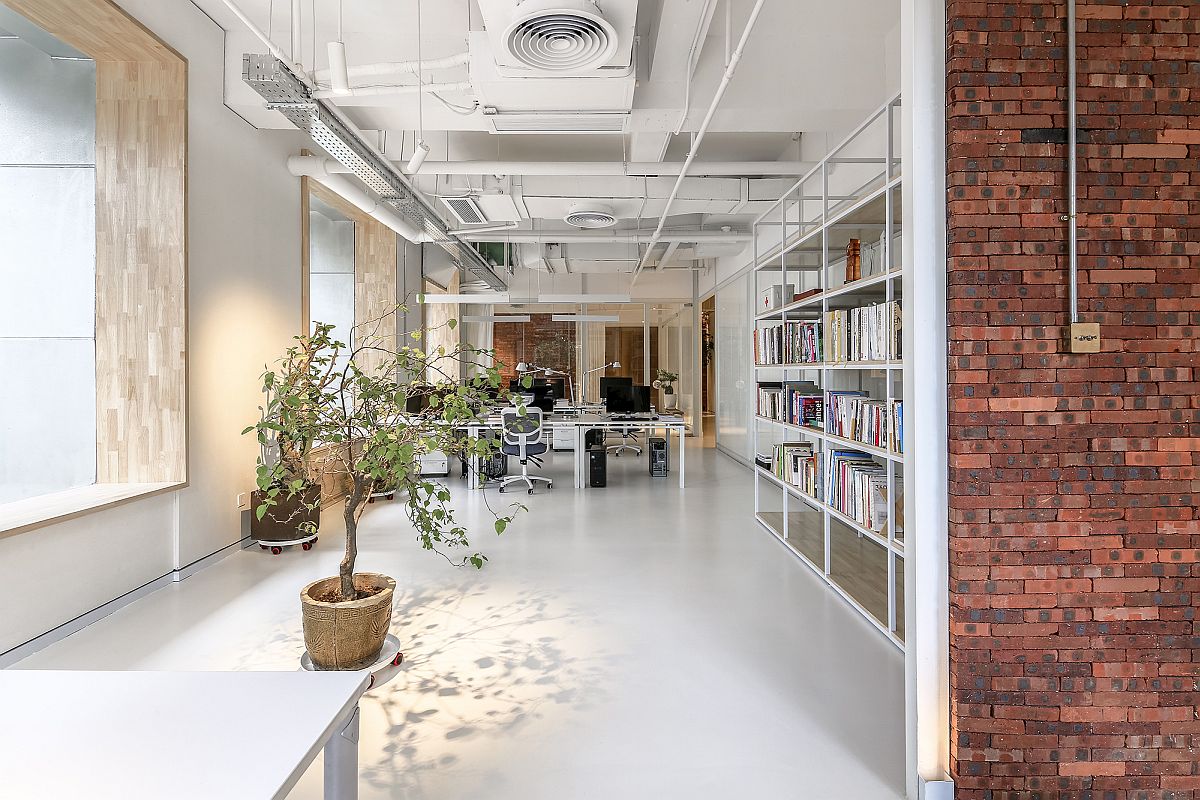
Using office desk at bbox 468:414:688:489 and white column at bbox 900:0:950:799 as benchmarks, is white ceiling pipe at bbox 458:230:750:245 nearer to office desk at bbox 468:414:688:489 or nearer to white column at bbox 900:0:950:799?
office desk at bbox 468:414:688:489

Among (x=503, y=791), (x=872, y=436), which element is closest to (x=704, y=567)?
(x=872, y=436)

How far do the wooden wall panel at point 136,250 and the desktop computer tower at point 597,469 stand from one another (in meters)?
4.71

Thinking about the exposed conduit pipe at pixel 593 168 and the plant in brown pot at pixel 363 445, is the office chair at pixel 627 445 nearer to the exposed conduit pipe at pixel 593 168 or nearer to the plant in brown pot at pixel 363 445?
the exposed conduit pipe at pixel 593 168

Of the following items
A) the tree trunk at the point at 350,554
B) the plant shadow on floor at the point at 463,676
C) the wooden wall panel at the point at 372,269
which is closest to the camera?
the plant shadow on floor at the point at 463,676

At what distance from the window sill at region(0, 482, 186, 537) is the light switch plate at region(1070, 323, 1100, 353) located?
4.71 m

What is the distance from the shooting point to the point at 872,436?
356cm

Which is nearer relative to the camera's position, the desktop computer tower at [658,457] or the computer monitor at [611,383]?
the desktop computer tower at [658,457]

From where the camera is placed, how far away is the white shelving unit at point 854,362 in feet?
11.0

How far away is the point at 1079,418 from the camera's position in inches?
82.3

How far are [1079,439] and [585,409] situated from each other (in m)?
8.20

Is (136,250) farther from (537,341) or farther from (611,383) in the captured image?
(537,341)

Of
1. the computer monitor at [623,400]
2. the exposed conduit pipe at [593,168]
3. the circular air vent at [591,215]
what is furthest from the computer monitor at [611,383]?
the exposed conduit pipe at [593,168]

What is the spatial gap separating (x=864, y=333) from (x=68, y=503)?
189 inches

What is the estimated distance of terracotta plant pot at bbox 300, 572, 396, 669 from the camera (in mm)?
2852
